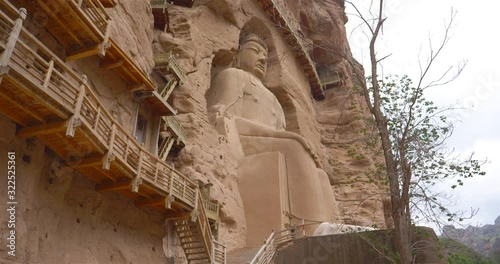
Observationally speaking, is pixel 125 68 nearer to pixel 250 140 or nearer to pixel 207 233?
pixel 207 233

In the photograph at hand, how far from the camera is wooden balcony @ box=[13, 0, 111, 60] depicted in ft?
27.1

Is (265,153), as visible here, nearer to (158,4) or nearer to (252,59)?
(158,4)

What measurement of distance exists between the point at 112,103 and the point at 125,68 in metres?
0.97

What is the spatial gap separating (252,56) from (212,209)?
12739 mm

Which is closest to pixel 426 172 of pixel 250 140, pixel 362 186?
pixel 250 140

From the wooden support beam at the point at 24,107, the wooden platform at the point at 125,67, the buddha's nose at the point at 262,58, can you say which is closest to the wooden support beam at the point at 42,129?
the wooden support beam at the point at 24,107

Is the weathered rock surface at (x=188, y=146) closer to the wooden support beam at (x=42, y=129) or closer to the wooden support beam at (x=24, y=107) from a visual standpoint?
the wooden support beam at (x=42, y=129)

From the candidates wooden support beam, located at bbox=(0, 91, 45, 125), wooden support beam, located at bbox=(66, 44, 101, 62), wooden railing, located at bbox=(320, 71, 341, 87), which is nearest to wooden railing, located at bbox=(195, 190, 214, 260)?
wooden support beam, located at bbox=(66, 44, 101, 62)

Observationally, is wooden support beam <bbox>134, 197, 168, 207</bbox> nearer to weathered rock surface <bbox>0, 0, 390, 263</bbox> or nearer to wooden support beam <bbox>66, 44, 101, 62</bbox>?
weathered rock surface <bbox>0, 0, 390, 263</bbox>

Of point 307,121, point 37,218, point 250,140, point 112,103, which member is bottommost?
point 37,218

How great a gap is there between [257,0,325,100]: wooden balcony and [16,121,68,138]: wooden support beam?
21724mm

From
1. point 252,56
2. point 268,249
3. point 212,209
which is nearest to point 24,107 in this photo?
point 268,249

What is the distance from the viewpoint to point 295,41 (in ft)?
99.3

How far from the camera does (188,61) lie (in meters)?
18.9
